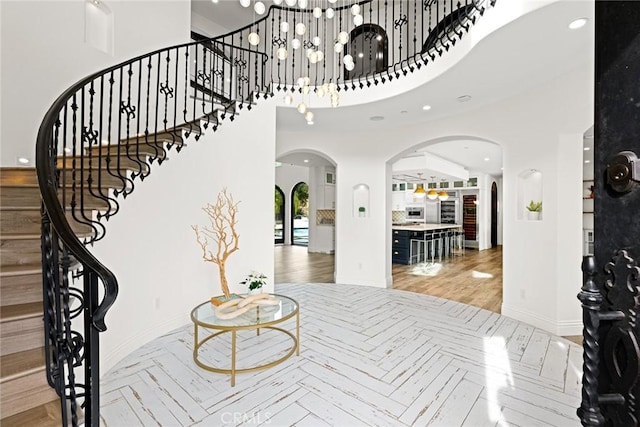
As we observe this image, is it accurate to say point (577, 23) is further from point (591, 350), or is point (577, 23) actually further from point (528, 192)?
point (591, 350)

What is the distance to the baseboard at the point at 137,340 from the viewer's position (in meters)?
2.85

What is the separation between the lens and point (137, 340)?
10.8 ft

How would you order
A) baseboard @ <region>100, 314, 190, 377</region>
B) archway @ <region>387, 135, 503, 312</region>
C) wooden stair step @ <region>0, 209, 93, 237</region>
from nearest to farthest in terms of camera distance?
wooden stair step @ <region>0, 209, 93, 237</region> → baseboard @ <region>100, 314, 190, 377</region> → archway @ <region>387, 135, 503, 312</region>

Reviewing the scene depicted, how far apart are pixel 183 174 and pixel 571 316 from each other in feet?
16.7

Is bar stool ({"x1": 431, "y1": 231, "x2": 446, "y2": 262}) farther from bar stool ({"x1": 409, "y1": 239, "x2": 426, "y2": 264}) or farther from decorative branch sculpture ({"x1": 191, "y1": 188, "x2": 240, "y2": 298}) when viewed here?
decorative branch sculpture ({"x1": 191, "y1": 188, "x2": 240, "y2": 298})

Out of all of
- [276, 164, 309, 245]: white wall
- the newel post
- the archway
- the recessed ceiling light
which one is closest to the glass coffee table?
the newel post

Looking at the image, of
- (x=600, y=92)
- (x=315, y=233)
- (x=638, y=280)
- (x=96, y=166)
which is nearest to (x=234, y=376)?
(x=96, y=166)

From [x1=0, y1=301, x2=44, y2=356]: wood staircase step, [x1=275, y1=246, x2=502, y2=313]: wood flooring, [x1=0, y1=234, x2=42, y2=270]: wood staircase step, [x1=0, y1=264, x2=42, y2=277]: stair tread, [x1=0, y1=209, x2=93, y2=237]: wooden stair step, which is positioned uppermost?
[x1=0, y1=209, x2=93, y2=237]: wooden stair step

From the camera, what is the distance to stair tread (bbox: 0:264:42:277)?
5.82ft

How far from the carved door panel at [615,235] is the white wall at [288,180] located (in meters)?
12.3

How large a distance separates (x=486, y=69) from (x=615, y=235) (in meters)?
3.31

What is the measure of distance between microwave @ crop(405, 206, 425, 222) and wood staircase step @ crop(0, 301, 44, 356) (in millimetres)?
12758

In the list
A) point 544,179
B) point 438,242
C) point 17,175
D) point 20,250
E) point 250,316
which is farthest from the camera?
point 438,242

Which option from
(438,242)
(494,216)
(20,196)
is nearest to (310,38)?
(20,196)
